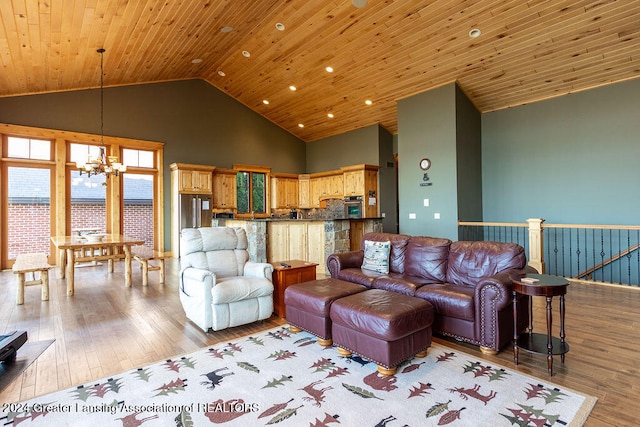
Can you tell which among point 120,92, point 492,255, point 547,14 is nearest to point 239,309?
point 492,255

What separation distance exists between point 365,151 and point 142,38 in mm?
5733

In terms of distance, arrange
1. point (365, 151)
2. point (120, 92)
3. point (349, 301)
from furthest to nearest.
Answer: point (365, 151)
point (120, 92)
point (349, 301)

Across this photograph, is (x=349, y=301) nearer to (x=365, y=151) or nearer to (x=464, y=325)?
(x=464, y=325)

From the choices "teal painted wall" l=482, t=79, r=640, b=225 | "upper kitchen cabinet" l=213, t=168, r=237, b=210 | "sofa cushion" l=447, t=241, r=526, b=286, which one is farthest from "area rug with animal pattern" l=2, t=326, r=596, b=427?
"upper kitchen cabinet" l=213, t=168, r=237, b=210

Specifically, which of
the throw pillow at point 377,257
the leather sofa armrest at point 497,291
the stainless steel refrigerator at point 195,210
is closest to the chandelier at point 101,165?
the stainless steel refrigerator at point 195,210

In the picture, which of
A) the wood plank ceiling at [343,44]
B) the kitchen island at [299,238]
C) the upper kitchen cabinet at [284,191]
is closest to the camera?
the wood plank ceiling at [343,44]

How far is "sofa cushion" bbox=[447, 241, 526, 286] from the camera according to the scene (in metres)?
3.16

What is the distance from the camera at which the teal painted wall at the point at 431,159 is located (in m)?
6.29

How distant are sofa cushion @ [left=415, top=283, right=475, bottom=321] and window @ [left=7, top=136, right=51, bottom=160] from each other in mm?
8143

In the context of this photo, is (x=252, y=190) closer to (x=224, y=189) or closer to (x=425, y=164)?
(x=224, y=189)

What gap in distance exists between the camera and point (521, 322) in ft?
9.70

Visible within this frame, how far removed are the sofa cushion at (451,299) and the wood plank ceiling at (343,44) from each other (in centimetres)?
398

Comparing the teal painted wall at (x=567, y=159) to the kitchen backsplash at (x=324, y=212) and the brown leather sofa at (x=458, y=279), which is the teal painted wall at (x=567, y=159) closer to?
the kitchen backsplash at (x=324, y=212)

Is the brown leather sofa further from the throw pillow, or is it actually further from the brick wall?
the brick wall
